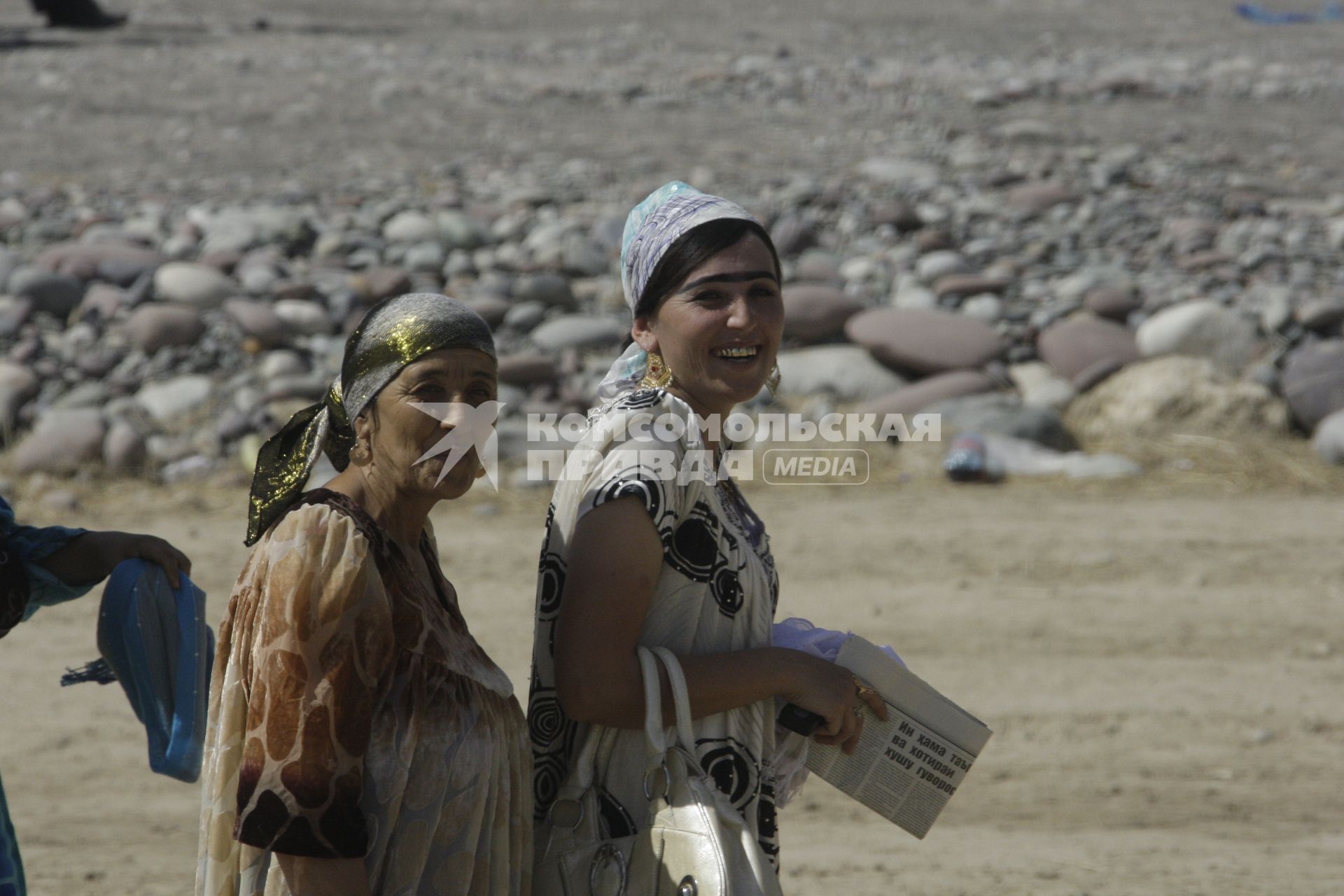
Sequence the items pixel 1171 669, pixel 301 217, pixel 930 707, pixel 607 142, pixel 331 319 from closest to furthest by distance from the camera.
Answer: pixel 930 707 → pixel 1171 669 → pixel 331 319 → pixel 301 217 → pixel 607 142

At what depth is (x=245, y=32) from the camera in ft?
67.2

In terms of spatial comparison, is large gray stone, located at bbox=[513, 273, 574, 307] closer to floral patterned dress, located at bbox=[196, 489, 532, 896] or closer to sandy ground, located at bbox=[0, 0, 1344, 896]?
sandy ground, located at bbox=[0, 0, 1344, 896]

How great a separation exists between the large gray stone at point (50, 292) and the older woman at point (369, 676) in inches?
325

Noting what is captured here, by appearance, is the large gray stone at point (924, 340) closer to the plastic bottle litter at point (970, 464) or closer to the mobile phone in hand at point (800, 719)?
the plastic bottle litter at point (970, 464)

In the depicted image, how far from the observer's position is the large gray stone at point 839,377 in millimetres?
8523

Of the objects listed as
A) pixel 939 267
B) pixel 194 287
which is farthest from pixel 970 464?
pixel 194 287

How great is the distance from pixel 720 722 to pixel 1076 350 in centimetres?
712

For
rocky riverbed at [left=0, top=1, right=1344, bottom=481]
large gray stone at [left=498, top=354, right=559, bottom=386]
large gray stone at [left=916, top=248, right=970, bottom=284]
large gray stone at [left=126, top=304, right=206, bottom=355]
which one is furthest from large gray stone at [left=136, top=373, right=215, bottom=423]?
large gray stone at [left=916, top=248, right=970, bottom=284]

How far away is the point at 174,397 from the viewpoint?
8.52m

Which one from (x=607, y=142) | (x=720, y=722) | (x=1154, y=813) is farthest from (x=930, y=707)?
(x=607, y=142)

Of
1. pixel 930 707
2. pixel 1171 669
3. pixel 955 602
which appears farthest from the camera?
pixel 955 602

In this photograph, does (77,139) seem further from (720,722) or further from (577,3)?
(720,722)

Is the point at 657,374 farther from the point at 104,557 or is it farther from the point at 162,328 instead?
the point at 162,328

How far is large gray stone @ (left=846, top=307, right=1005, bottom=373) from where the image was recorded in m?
8.69
